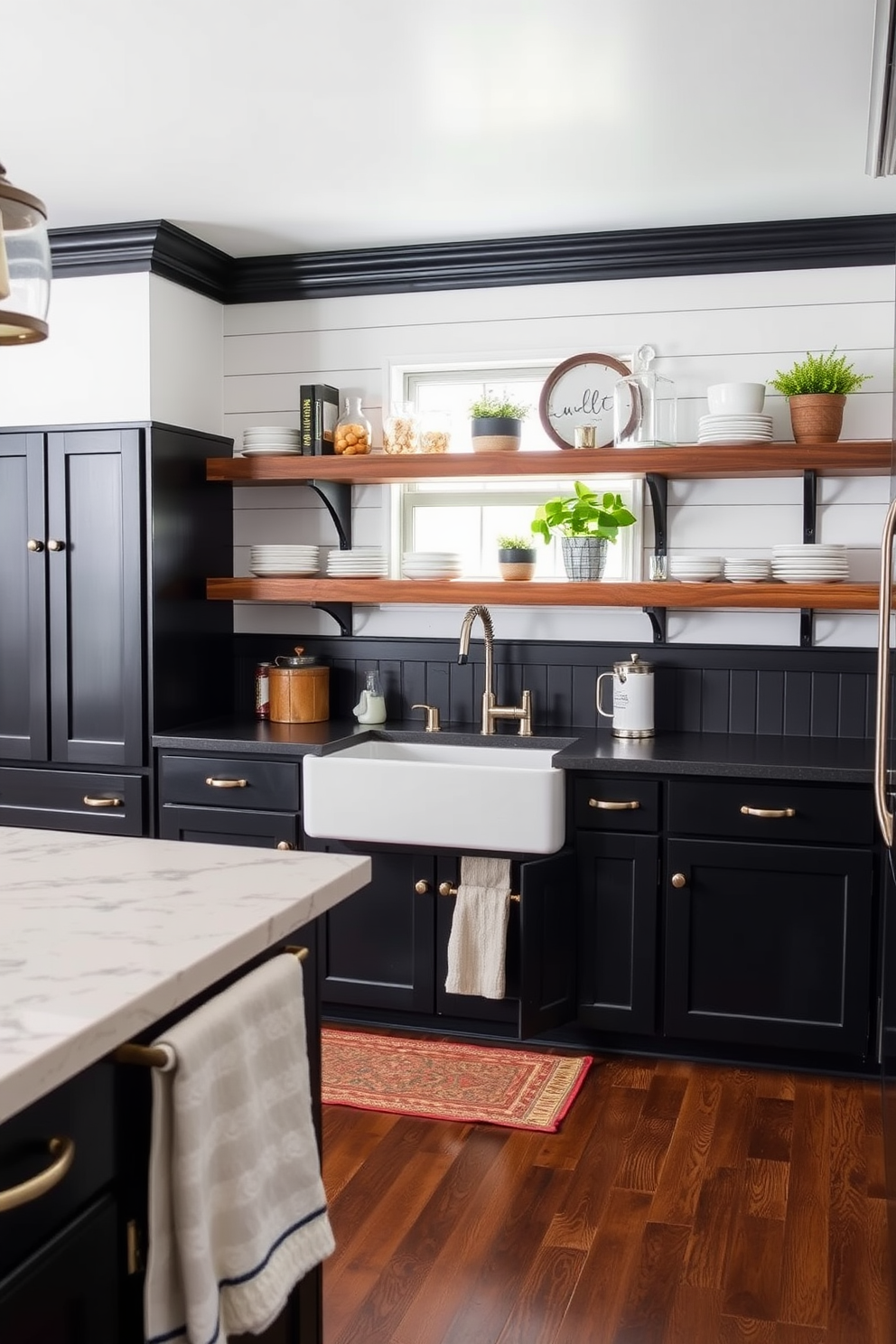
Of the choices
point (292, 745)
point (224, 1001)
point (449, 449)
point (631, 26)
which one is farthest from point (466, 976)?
point (631, 26)

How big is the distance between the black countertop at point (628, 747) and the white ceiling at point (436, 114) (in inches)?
62.3

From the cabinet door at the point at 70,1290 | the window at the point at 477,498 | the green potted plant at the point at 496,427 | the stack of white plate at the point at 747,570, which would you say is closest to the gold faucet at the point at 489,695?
the window at the point at 477,498

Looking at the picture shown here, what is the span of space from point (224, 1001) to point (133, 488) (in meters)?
2.70

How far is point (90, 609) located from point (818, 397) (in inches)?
91.2

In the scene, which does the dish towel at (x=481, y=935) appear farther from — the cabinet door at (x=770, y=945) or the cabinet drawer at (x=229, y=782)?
the cabinet drawer at (x=229, y=782)

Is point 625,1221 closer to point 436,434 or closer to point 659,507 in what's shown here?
point 659,507

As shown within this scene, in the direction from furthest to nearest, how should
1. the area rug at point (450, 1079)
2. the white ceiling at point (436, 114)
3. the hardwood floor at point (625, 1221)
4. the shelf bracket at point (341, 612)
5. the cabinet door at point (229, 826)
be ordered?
the shelf bracket at point (341, 612) < the cabinet door at point (229, 826) < the area rug at point (450, 1079) < the white ceiling at point (436, 114) < the hardwood floor at point (625, 1221)

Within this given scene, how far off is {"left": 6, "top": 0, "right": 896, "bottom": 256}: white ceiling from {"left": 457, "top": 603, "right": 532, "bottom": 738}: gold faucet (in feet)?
4.02

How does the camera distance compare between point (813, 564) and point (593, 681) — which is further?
point (593, 681)

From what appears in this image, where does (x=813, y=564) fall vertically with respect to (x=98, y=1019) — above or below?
above

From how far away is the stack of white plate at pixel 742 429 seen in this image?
371 centimetres

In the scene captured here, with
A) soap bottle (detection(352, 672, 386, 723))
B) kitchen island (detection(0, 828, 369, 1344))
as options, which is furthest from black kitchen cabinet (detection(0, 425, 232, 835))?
kitchen island (detection(0, 828, 369, 1344))

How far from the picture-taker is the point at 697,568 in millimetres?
3730

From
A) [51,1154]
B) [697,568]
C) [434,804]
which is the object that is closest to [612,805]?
[434,804]
